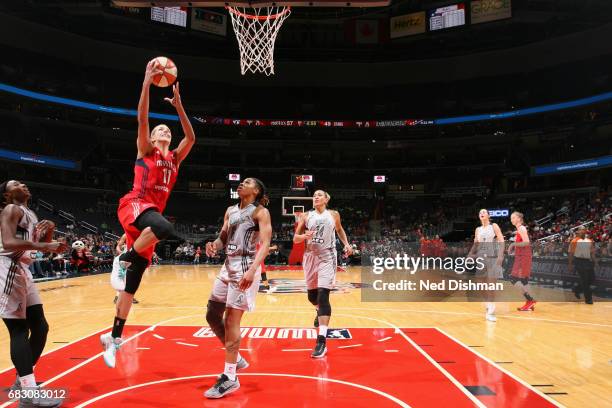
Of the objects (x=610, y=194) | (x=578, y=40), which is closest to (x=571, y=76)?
(x=578, y=40)

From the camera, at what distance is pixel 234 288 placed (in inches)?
178

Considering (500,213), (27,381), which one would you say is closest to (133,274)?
(27,381)

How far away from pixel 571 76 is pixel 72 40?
1483 inches

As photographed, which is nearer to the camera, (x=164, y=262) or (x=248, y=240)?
(x=248, y=240)

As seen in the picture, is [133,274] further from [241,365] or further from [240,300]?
[241,365]

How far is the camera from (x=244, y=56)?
47.6 feet

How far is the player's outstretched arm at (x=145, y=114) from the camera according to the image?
13.9ft

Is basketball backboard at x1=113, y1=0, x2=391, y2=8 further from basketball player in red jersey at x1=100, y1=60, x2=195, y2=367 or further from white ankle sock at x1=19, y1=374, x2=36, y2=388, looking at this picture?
white ankle sock at x1=19, y1=374, x2=36, y2=388

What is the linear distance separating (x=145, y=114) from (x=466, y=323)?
6802 millimetres

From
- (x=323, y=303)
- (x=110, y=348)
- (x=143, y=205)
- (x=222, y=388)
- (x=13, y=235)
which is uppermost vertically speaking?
(x=143, y=205)

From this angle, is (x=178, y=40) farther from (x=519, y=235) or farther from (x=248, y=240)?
(x=248, y=240)

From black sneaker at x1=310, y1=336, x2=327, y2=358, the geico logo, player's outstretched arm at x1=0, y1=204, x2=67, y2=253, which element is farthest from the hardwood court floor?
the geico logo

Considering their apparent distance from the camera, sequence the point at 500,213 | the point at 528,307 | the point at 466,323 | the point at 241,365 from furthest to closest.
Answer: the point at 500,213 < the point at 528,307 < the point at 466,323 < the point at 241,365

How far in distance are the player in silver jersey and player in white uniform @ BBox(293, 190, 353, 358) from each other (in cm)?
158
